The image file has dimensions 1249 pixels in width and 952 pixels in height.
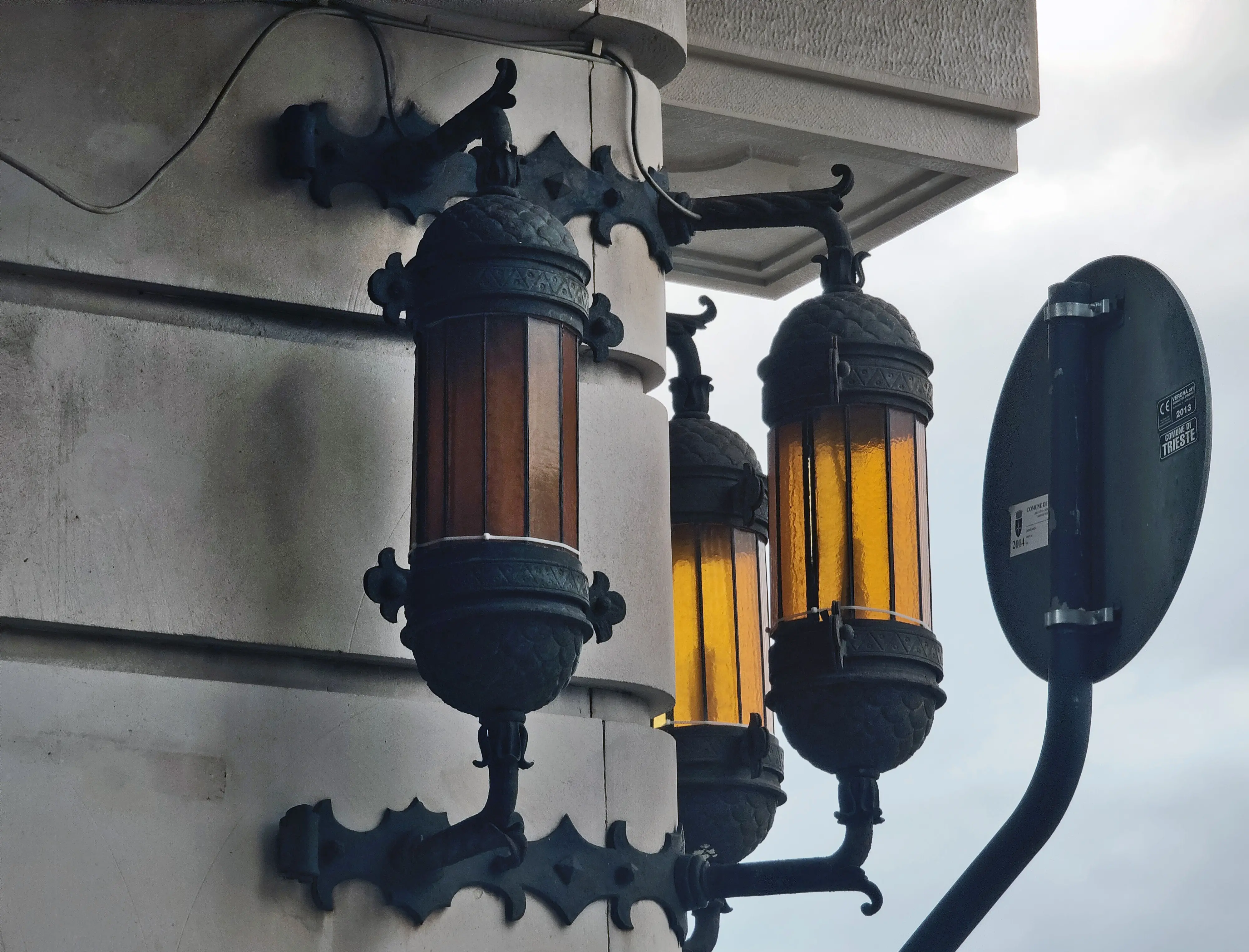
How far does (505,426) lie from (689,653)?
1.07 metres

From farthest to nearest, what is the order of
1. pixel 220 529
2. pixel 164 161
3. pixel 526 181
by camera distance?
pixel 526 181 < pixel 164 161 < pixel 220 529

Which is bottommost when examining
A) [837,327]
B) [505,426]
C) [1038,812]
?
[1038,812]

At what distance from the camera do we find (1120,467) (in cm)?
261

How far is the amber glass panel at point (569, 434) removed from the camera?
9.01 ft

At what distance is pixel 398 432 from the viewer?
3025 mm

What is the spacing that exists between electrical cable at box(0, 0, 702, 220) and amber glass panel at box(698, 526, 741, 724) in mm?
674

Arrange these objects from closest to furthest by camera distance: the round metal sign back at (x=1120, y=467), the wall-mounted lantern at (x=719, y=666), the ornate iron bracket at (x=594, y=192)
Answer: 1. the round metal sign back at (x=1120, y=467)
2. the ornate iron bracket at (x=594, y=192)
3. the wall-mounted lantern at (x=719, y=666)

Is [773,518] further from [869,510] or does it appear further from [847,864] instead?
[847,864]

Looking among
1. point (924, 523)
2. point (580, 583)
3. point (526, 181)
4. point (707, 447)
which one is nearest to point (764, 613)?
point (707, 447)

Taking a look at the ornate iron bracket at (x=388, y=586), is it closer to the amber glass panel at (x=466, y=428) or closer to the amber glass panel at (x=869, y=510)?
the amber glass panel at (x=466, y=428)

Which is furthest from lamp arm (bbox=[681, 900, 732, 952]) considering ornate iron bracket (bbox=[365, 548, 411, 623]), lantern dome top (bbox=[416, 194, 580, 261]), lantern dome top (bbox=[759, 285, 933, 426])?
lantern dome top (bbox=[416, 194, 580, 261])

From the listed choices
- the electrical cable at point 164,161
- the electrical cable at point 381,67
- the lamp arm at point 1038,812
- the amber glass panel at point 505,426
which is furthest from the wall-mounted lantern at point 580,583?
the lamp arm at point 1038,812

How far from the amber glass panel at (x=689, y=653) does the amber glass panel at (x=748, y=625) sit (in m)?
0.08

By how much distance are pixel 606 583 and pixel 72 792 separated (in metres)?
0.83
